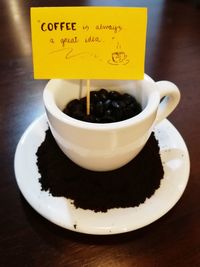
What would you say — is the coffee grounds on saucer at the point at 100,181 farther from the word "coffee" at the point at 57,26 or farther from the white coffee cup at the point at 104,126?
the word "coffee" at the point at 57,26

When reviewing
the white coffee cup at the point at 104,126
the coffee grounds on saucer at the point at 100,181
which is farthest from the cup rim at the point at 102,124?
the coffee grounds on saucer at the point at 100,181

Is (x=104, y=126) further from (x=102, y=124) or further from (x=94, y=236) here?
(x=94, y=236)

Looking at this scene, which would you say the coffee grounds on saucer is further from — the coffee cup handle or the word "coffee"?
the word "coffee"

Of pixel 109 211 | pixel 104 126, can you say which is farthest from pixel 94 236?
pixel 104 126

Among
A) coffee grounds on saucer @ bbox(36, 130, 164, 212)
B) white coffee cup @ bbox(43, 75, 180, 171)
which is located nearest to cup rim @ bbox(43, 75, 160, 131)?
white coffee cup @ bbox(43, 75, 180, 171)

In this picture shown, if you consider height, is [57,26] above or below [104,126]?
above

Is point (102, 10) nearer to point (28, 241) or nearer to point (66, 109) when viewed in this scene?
point (66, 109)
